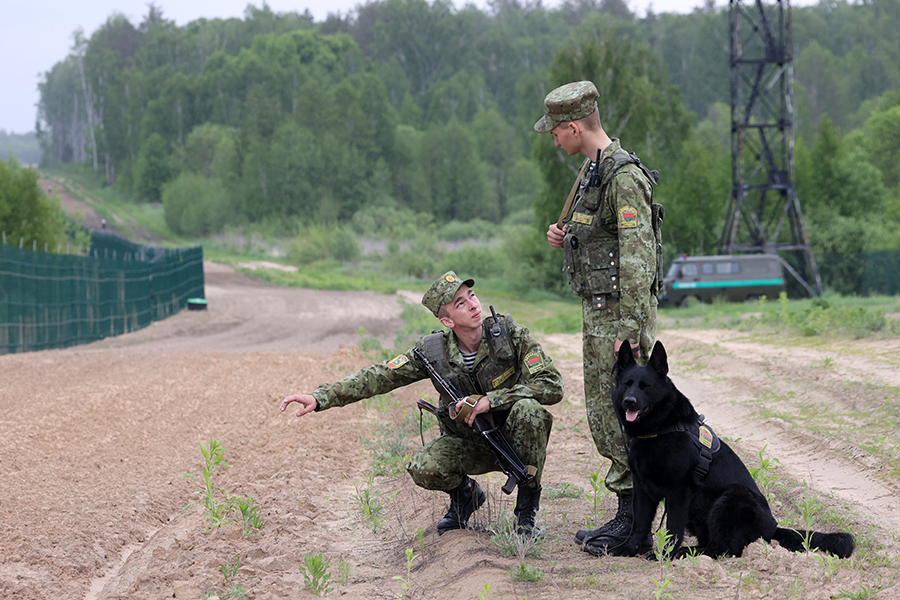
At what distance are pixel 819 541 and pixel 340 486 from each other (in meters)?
3.60

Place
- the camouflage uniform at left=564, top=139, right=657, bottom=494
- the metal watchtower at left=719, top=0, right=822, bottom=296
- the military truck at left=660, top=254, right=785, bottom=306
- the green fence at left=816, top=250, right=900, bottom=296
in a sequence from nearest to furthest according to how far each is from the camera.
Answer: the camouflage uniform at left=564, top=139, right=657, bottom=494 → the military truck at left=660, top=254, right=785, bottom=306 → the metal watchtower at left=719, top=0, right=822, bottom=296 → the green fence at left=816, top=250, right=900, bottom=296

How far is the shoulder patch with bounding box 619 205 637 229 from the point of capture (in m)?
4.04

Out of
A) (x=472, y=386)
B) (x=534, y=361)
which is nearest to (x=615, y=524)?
(x=534, y=361)

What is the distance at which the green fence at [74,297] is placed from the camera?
14789 mm

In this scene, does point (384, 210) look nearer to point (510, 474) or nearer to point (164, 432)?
point (164, 432)

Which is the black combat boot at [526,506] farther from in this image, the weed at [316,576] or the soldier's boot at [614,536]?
the weed at [316,576]

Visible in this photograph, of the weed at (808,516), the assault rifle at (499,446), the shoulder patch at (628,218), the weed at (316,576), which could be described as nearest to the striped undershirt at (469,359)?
the assault rifle at (499,446)

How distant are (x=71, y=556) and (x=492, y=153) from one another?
73.0 m

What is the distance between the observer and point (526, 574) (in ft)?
12.1

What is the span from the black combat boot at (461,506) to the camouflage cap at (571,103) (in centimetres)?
200

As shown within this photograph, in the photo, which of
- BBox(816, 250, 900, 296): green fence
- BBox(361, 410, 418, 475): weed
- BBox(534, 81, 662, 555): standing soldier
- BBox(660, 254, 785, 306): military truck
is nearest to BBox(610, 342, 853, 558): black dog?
BBox(534, 81, 662, 555): standing soldier

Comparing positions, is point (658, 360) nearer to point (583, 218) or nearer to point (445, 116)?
point (583, 218)

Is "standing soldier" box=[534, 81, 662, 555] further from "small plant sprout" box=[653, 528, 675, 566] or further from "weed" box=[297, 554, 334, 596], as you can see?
"weed" box=[297, 554, 334, 596]

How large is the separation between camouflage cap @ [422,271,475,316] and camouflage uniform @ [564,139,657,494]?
0.57m
